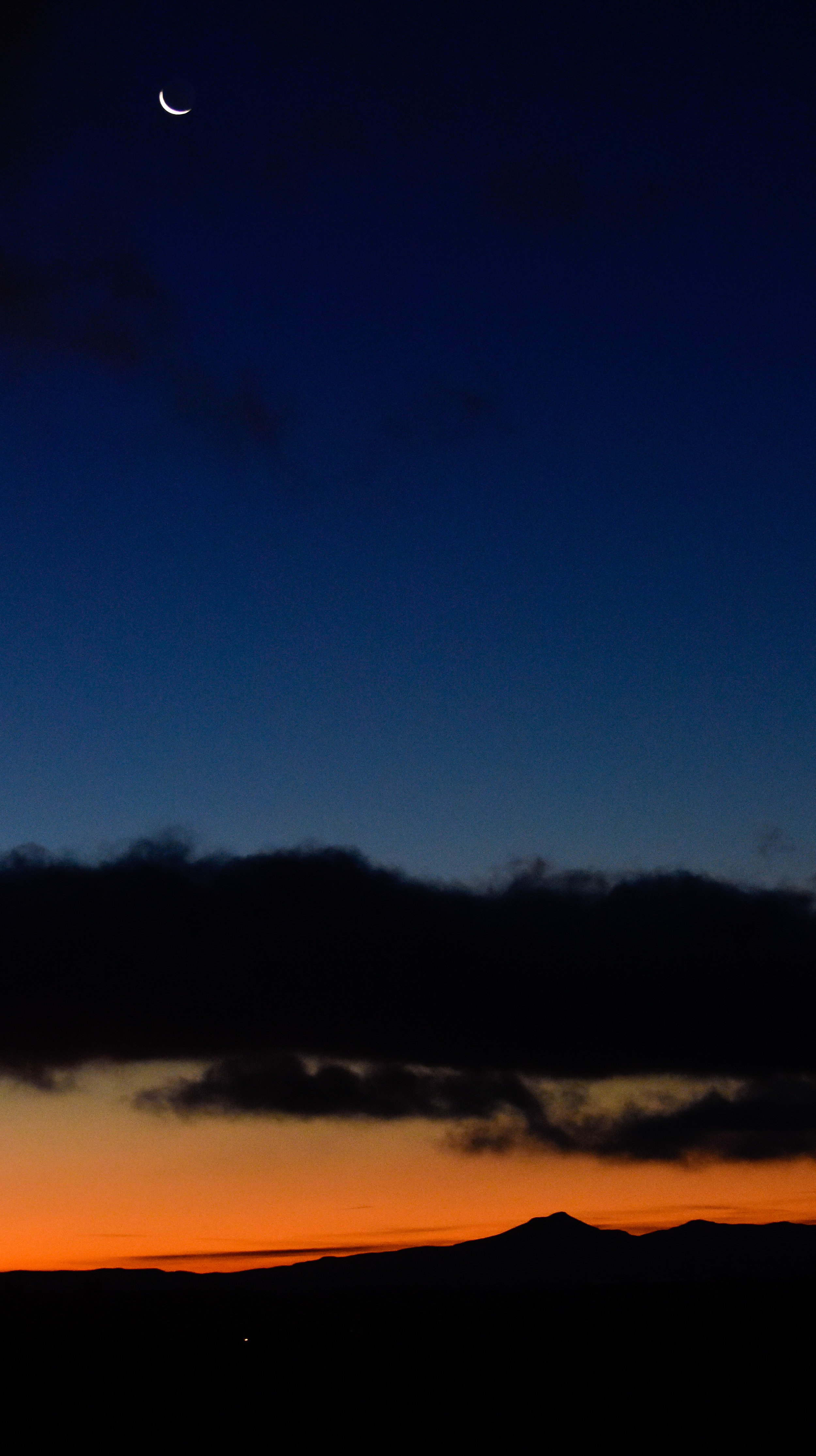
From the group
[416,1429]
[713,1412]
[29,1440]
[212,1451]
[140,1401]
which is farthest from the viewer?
[140,1401]

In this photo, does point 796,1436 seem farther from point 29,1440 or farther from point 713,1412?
point 29,1440

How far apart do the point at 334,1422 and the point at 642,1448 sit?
4580cm

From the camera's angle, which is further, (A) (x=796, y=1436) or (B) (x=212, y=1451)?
(A) (x=796, y=1436)

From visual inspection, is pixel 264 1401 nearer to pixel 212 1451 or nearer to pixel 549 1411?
pixel 549 1411

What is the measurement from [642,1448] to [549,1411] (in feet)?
182

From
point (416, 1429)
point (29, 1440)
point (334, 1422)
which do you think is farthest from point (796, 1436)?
point (29, 1440)

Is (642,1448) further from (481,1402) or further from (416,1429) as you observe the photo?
(481,1402)

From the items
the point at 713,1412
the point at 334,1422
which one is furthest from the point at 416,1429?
the point at 713,1412

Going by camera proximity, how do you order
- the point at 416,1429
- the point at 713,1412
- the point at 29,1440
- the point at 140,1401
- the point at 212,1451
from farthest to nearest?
the point at 140,1401
the point at 713,1412
the point at 416,1429
the point at 29,1440
the point at 212,1451

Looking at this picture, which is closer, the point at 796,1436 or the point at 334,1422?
the point at 796,1436

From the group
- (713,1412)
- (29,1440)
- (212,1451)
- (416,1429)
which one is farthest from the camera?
(713,1412)

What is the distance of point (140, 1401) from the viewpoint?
19350 cm

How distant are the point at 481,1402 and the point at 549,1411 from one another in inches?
668

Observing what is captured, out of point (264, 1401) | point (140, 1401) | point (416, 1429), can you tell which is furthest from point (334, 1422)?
point (140, 1401)
